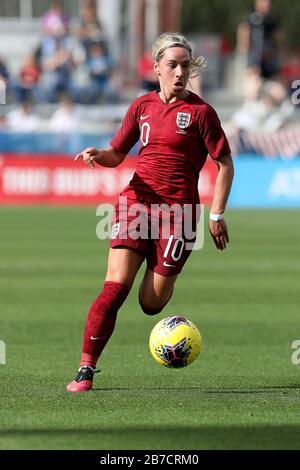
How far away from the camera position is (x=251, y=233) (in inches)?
878

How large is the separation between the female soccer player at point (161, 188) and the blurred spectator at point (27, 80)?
80.1 feet

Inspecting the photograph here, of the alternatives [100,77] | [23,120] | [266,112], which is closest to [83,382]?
[23,120]

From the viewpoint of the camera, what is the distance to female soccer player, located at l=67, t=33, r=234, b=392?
812cm

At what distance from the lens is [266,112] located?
3219 cm

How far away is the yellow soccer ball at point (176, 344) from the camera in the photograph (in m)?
8.37

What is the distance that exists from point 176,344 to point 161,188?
1.11 meters

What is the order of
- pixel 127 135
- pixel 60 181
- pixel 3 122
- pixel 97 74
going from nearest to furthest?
pixel 127 135 → pixel 60 181 → pixel 3 122 → pixel 97 74

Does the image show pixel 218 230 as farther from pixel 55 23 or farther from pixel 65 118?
pixel 55 23

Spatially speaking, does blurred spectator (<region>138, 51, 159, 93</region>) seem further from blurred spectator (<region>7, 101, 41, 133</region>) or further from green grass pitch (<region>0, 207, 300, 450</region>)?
green grass pitch (<region>0, 207, 300, 450</region>)

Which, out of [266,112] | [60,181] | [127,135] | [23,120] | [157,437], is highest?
[266,112]

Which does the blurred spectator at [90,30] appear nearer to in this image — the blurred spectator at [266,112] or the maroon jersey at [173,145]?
the blurred spectator at [266,112]

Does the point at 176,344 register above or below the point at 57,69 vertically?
below

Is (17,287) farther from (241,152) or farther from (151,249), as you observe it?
(241,152)
